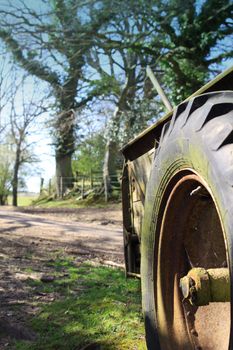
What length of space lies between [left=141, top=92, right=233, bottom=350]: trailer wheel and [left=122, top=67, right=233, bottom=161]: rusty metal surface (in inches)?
4.9

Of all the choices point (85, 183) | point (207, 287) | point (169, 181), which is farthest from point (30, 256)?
point (85, 183)

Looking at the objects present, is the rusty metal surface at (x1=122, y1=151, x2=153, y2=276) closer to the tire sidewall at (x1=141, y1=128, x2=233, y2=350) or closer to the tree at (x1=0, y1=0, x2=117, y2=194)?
the tire sidewall at (x1=141, y1=128, x2=233, y2=350)

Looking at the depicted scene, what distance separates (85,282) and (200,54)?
653 inches

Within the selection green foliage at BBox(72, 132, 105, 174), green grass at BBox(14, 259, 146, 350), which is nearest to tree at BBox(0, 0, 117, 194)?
green foliage at BBox(72, 132, 105, 174)

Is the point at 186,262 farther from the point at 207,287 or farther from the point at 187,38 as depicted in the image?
the point at 187,38

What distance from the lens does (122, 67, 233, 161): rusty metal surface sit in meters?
1.95

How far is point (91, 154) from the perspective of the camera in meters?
37.9

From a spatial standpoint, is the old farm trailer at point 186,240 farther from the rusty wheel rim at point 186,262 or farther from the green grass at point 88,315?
the green grass at point 88,315

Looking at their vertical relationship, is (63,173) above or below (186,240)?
above

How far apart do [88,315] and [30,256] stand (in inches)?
128

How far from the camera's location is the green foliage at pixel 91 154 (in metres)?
29.8

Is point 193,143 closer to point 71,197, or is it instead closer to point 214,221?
point 214,221

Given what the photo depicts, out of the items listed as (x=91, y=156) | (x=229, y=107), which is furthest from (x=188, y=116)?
(x=91, y=156)

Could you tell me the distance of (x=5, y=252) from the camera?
6977 millimetres
